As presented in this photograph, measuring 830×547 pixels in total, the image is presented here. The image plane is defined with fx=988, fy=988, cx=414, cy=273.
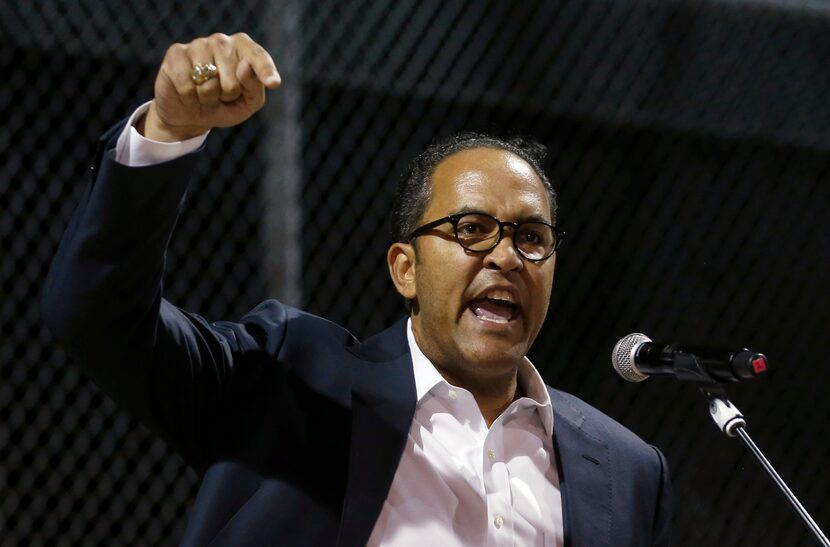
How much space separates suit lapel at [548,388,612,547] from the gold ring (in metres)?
0.88

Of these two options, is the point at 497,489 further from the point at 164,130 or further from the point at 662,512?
the point at 164,130

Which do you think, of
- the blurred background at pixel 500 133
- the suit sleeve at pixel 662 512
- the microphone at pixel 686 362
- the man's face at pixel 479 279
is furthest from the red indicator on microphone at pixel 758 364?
the blurred background at pixel 500 133

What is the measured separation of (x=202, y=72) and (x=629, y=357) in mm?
676

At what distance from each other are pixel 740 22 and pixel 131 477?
2.34 m

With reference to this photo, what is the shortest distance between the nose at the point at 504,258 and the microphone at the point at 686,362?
257mm

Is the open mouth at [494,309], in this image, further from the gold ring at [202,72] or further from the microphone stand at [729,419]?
the gold ring at [202,72]

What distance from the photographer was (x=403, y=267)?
5.62 ft

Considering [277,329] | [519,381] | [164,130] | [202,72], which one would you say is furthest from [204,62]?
[519,381]

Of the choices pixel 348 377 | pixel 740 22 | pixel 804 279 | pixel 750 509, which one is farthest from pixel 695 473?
pixel 348 377

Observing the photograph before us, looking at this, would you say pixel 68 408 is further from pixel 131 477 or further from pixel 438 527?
pixel 438 527

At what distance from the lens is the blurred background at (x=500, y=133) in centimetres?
245

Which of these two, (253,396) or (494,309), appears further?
(494,309)

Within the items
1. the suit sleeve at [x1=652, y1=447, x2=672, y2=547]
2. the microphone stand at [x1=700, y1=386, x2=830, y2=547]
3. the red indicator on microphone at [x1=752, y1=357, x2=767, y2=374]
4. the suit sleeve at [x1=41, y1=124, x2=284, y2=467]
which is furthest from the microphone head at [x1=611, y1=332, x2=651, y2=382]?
the suit sleeve at [x1=41, y1=124, x2=284, y2=467]

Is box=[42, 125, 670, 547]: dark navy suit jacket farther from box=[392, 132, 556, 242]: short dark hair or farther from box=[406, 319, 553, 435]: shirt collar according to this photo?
box=[392, 132, 556, 242]: short dark hair
